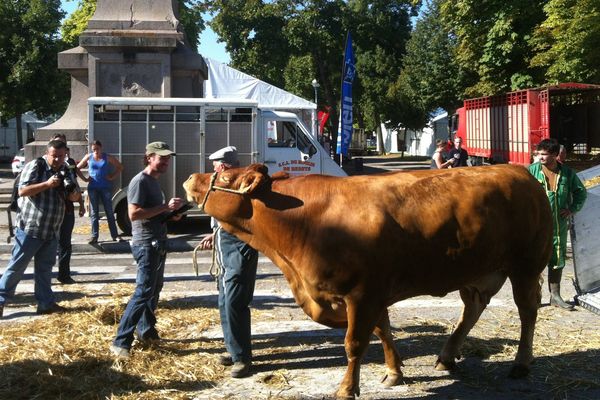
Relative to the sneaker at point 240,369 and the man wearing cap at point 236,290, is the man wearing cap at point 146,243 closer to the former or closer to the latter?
the man wearing cap at point 236,290

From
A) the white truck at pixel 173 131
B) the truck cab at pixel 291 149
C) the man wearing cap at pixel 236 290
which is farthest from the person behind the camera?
the truck cab at pixel 291 149

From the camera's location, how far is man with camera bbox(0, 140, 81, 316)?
7.07 meters

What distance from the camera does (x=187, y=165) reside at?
13.1 metres

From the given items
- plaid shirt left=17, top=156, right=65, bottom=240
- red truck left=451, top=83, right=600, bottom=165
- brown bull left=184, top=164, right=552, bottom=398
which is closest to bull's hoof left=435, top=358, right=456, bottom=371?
brown bull left=184, top=164, right=552, bottom=398

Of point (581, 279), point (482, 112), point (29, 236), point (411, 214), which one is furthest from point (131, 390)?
point (482, 112)

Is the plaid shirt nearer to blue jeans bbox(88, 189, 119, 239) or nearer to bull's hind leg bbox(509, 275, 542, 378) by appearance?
blue jeans bbox(88, 189, 119, 239)

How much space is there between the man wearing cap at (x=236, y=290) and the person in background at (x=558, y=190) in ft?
10.9

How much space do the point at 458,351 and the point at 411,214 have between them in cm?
153

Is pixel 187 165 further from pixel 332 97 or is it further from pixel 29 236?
pixel 332 97

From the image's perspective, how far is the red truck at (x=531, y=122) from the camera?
838 inches

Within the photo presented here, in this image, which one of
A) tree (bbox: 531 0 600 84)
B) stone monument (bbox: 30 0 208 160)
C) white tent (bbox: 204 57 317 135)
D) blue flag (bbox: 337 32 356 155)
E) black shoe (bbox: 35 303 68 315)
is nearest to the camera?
black shoe (bbox: 35 303 68 315)

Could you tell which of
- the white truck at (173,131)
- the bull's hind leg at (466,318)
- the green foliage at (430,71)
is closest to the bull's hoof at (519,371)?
the bull's hind leg at (466,318)

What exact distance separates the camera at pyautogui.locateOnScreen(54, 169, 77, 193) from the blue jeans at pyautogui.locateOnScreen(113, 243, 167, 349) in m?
1.82

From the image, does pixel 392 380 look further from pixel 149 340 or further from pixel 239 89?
pixel 239 89
